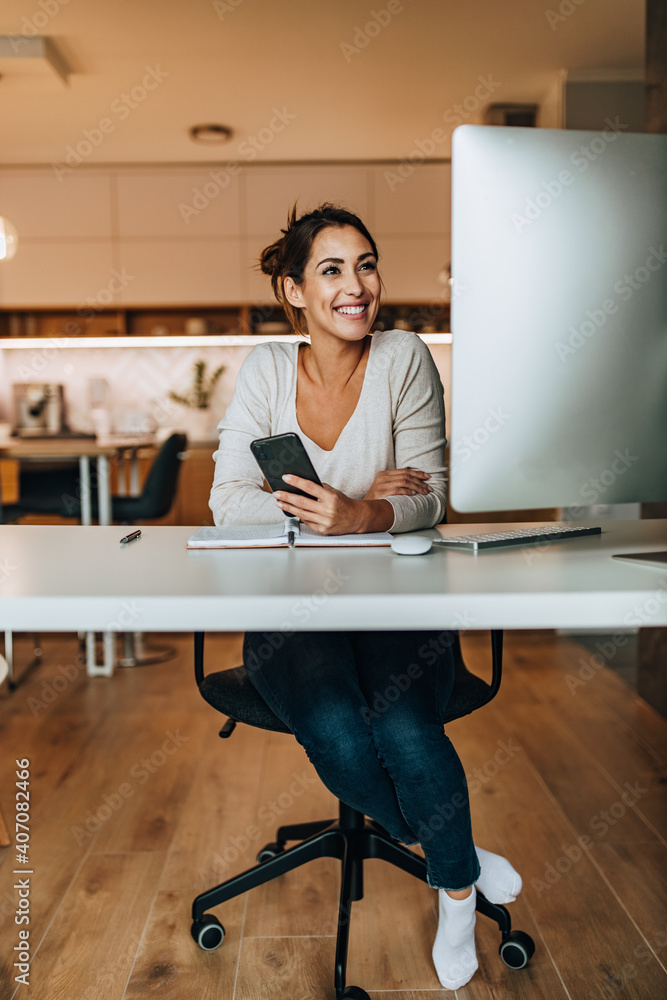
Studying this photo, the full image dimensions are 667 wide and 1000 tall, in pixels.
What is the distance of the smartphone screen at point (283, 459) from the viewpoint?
1.19 meters

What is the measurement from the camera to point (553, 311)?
3.18 ft

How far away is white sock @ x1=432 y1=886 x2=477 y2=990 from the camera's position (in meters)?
1.16

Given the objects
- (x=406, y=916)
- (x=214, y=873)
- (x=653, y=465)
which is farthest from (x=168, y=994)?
(x=653, y=465)

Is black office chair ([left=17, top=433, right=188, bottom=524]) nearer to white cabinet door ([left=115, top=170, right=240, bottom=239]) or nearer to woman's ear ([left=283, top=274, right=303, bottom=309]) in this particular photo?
woman's ear ([left=283, top=274, right=303, bottom=309])

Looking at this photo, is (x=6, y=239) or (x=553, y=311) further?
(x=6, y=239)

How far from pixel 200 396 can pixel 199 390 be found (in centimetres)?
4

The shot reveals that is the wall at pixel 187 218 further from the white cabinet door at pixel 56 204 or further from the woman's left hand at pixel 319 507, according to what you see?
the woman's left hand at pixel 319 507

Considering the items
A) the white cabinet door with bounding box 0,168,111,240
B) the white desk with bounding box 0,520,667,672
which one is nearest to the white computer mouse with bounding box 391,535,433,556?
the white desk with bounding box 0,520,667,672

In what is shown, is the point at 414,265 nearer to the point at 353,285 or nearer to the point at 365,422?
the point at 353,285

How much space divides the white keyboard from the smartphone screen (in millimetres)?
238

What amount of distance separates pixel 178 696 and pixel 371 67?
282 cm

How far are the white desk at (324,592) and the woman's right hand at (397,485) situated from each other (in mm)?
307

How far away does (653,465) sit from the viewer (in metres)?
1.05

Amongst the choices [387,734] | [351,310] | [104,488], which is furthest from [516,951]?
[104,488]
